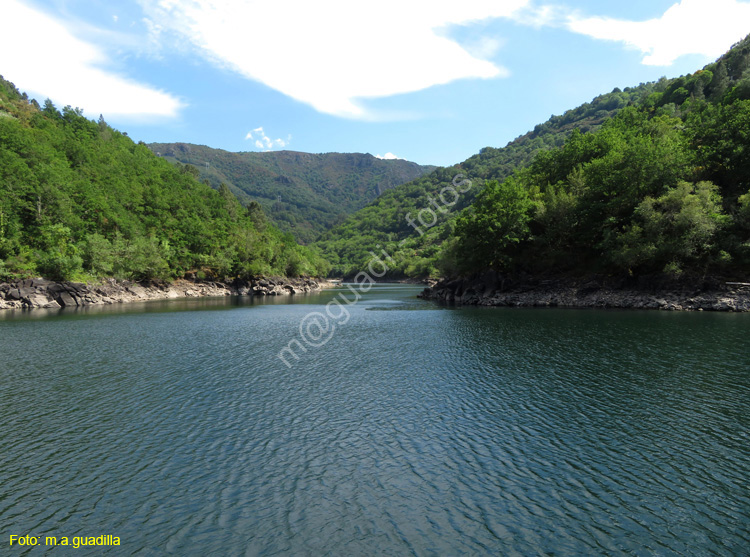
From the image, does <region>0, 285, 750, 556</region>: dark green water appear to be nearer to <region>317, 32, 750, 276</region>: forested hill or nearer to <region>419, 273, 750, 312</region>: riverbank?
Answer: <region>419, 273, 750, 312</region>: riverbank

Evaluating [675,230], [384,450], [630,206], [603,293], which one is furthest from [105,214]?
[675,230]

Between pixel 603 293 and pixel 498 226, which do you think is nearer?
pixel 603 293

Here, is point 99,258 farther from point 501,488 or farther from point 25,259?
point 501,488

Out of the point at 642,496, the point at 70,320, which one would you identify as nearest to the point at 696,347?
the point at 642,496

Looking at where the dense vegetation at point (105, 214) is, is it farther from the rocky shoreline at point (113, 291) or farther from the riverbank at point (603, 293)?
the riverbank at point (603, 293)

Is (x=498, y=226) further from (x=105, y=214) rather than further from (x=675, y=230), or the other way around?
(x=105, y=214)

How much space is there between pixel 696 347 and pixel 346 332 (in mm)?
37575

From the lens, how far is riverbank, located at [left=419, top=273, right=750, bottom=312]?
5891 cm

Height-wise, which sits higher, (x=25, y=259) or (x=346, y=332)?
(x=25, y=259)

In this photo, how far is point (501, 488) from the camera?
14.3 metres

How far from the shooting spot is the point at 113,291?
292 feet

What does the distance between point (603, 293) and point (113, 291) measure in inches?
4179

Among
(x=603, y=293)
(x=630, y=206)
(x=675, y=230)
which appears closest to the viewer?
(x=675, y=230)

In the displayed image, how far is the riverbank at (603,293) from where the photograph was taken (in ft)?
193
